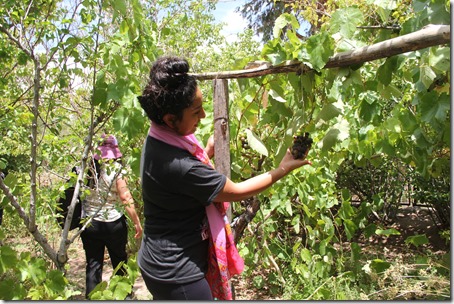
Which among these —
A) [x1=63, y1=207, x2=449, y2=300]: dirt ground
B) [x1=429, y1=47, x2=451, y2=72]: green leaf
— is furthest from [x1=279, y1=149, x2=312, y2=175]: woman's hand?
[x1=63, y1=207, x2=449, y2=300]: dirt ground

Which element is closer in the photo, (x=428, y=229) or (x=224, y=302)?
(x=224, y=302)

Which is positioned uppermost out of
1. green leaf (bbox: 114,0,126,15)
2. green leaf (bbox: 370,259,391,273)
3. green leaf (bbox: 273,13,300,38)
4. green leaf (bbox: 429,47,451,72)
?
green leaf (bbox: 114,0,126,15)

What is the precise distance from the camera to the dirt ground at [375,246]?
4.06 meters

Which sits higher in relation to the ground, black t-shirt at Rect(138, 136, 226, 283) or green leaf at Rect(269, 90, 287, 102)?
green leaf at Rect(269, 90, 287, 102)

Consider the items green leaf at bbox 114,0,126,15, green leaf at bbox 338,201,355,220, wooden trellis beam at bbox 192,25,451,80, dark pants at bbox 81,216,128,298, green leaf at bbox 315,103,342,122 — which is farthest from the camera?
green leaf at bbox 338,201,355,220

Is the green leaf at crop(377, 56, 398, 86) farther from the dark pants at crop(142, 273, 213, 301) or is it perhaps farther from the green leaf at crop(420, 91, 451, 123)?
the dark pants at crop(142, 273, 213, 301)

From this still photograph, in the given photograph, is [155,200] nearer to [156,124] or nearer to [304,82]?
[156,124]

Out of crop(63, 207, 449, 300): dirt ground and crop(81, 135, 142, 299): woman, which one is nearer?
crop(81, 135, 142, 299): woman

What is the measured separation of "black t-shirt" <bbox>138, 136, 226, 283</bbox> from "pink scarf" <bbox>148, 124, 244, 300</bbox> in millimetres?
29

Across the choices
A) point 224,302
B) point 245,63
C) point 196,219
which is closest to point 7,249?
point 196,219

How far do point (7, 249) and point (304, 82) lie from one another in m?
1.41

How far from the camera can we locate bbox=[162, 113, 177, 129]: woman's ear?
1505 mm

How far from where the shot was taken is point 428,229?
5.41 m

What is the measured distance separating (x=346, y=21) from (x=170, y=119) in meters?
0.76
